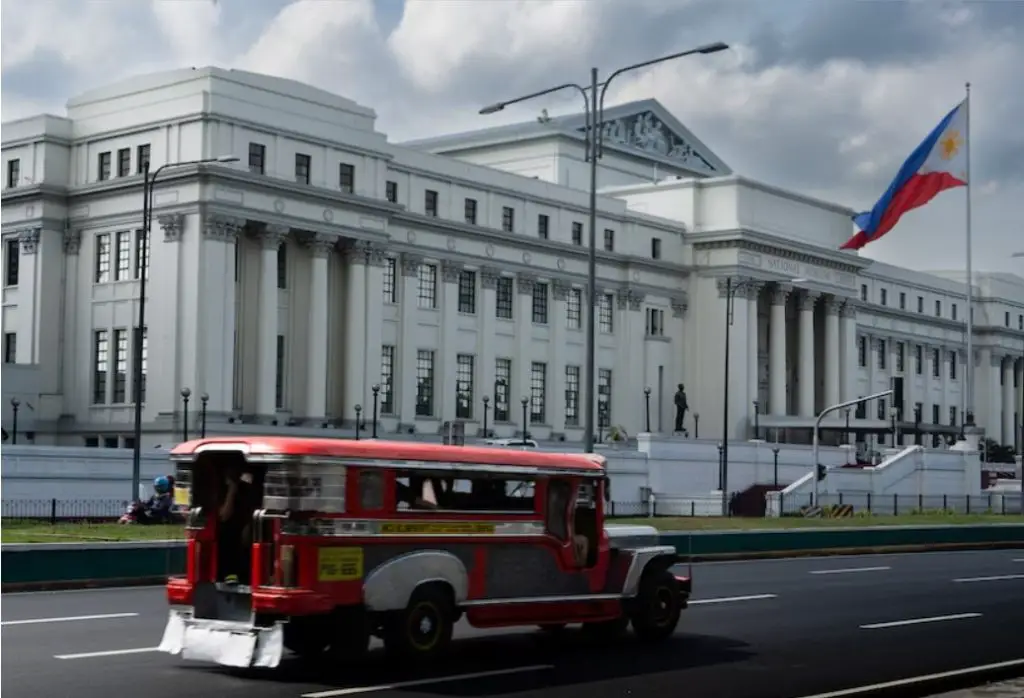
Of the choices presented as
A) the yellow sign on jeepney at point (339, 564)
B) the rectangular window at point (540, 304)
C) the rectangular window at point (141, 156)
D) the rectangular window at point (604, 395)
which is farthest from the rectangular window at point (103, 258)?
the yellow sign on jeepney at point (339, 564)

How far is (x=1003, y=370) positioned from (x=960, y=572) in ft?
375

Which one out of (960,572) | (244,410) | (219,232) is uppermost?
(219,232)

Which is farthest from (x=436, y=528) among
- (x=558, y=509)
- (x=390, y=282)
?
(x=390, y=282)

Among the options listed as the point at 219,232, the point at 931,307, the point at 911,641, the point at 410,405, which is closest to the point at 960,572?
the point at 911,641

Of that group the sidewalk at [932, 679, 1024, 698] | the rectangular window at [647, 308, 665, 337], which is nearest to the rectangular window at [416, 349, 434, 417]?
the rectangular window at [647, 308, 665, 337]

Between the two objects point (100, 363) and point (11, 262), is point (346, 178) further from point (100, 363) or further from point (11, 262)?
point (11, 262)

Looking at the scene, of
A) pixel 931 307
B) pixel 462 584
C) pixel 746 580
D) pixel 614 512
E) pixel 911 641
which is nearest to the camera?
pixel 462 584

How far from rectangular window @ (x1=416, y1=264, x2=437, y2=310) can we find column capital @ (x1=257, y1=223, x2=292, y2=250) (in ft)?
38.9

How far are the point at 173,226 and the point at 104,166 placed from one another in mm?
5935

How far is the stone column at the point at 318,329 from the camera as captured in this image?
245 ft

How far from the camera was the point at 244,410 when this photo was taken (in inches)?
2847

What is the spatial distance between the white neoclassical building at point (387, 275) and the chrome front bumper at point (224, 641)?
174ft

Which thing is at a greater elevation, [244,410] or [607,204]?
[607,204]

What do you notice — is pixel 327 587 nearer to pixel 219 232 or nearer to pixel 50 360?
pixel 219 232
